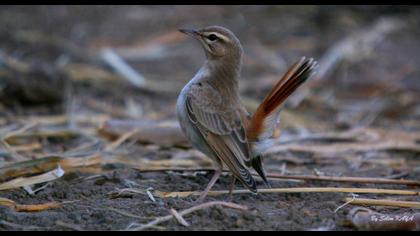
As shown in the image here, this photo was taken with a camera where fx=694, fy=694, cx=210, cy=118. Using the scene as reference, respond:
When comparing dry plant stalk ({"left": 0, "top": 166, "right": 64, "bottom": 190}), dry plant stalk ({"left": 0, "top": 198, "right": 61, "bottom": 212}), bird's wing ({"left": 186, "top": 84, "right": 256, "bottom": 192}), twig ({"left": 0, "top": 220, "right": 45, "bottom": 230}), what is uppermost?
bird's wing ({"left": 186, "top": 84, "right": 256, "bottom": 192})

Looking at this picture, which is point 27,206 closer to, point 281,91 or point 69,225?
point 69,225

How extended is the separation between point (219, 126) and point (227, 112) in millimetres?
152

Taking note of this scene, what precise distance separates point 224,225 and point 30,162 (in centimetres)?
193

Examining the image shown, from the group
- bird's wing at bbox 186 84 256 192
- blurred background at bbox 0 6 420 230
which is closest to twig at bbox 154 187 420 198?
blurred background at bbox 0 6 420 230

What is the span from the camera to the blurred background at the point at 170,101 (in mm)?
5277

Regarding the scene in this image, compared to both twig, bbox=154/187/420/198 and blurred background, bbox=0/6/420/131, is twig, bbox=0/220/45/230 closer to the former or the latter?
twig, bbox=154/187/420/198

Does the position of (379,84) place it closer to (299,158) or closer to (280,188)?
(299,158)

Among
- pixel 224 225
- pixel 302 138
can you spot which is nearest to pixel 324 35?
pixel 302 138

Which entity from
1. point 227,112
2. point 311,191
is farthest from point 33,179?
point 311,191

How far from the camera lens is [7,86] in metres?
8.33

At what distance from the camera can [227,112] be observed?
561 cm

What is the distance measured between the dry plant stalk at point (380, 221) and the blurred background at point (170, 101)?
13 cm

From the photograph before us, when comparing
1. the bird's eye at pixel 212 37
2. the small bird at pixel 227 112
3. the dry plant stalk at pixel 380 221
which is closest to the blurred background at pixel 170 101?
the dry plant stalk at pixel 380 221

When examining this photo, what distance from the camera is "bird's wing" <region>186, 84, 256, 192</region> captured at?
5.30m
